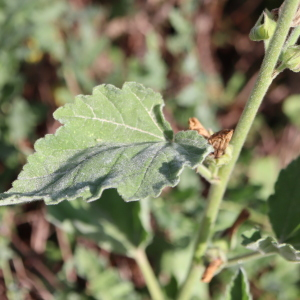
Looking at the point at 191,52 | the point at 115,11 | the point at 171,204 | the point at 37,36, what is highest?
the point at 115,11

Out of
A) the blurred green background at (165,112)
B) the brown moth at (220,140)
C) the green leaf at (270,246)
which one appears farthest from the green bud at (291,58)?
the blurred green background at (165,112)

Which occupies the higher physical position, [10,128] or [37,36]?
[37,36]

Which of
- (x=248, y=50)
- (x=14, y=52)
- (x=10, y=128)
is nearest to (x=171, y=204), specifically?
(x=10, y=128)

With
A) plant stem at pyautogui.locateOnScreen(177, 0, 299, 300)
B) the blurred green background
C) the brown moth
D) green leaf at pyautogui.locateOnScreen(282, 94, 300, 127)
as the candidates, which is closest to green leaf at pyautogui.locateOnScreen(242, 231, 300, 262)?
plant stem at pyautogui.locateOnScreen(177, 0, 299, 300)

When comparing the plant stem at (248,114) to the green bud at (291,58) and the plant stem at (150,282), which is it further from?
the plant stem at (150,282)

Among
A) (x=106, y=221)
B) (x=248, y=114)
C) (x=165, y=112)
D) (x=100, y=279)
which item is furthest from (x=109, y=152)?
(x=165, y=112)

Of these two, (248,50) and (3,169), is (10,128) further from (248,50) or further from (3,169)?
(248,50)

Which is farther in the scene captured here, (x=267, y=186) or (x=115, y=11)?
(x=115, y=11)
